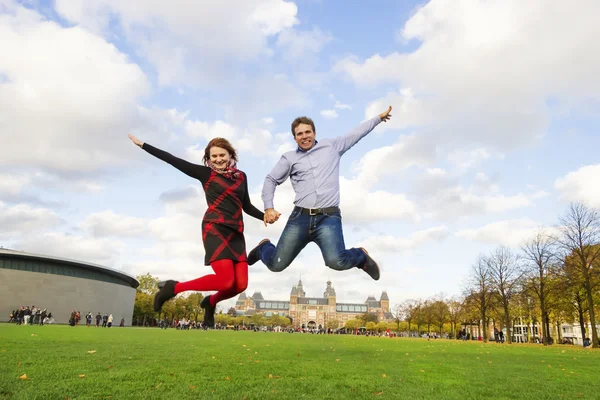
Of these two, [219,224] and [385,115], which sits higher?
[385,115]

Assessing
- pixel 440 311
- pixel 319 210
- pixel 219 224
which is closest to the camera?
pixel 219 224

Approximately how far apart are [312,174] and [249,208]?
105 cm

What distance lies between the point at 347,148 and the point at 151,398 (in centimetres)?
442

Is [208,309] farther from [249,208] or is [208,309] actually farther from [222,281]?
[249,208]

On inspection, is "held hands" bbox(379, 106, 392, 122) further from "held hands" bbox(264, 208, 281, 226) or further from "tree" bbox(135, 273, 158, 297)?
"tree" bbox(135, 273, 158, 297)

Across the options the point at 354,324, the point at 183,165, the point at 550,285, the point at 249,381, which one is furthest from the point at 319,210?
the point at 354,324

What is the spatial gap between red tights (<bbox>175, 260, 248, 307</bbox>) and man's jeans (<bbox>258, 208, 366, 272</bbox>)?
0.59 m

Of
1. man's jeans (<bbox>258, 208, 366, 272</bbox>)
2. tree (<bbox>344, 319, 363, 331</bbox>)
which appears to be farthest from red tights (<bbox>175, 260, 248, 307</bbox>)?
tree (<bbox>344, 319, 363, 331</bbox>)

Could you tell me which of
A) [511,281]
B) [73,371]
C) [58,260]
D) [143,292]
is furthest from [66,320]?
[73,371]

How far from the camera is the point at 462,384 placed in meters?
7.45

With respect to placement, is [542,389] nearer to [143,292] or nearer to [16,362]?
[16,362]

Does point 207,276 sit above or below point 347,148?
below

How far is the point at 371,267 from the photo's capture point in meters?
6.11

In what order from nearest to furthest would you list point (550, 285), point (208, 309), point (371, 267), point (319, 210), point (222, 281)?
point (222, 281) → point (208, 309) → point (319, 210) → point (371, 267) → point (550, 285)
